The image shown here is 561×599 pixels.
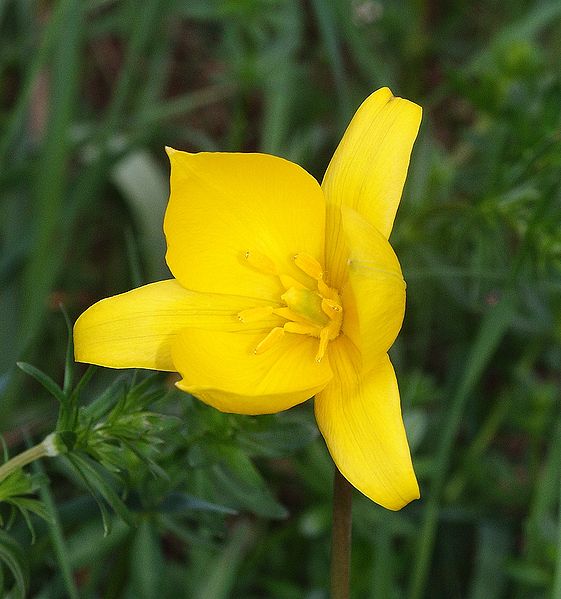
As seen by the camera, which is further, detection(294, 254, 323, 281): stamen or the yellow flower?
detection(294, 254, 323, 281): stamen

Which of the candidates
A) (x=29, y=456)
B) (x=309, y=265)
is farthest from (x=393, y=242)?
(x=29, y=456)

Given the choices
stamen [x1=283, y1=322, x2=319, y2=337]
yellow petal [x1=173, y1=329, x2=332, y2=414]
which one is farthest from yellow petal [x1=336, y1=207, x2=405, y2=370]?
stamen [x1=283, y1=322, x2=319, y2=337]

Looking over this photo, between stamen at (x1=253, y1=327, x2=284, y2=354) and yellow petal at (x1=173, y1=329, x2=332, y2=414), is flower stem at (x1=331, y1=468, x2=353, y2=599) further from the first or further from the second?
stamen at (x1=253, y1=327, x2=284, y2=354)

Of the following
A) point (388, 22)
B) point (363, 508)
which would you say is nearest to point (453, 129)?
point (388, 22)

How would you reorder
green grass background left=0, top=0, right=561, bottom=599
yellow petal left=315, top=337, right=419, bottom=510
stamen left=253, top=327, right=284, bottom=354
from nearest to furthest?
yellow petal left=315, top=337, right=419, bottom=510 → stamen left=253, top=327, right=284, bottom=354 → green grass background left=0, top=0, right=561, bottom=599

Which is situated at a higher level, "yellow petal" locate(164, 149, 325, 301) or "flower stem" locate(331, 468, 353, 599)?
"yellow petal" locate(164, 149, 325, 301)

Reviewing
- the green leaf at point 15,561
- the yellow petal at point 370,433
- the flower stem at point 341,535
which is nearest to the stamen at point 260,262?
the yellow petal at point 370,433

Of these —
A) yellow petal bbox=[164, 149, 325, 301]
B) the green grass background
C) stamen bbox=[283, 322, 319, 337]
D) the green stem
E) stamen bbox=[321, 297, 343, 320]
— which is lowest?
the green grass background

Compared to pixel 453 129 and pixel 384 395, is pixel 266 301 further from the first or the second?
pixel 453 129

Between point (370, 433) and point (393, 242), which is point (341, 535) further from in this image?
point (393, 242)
